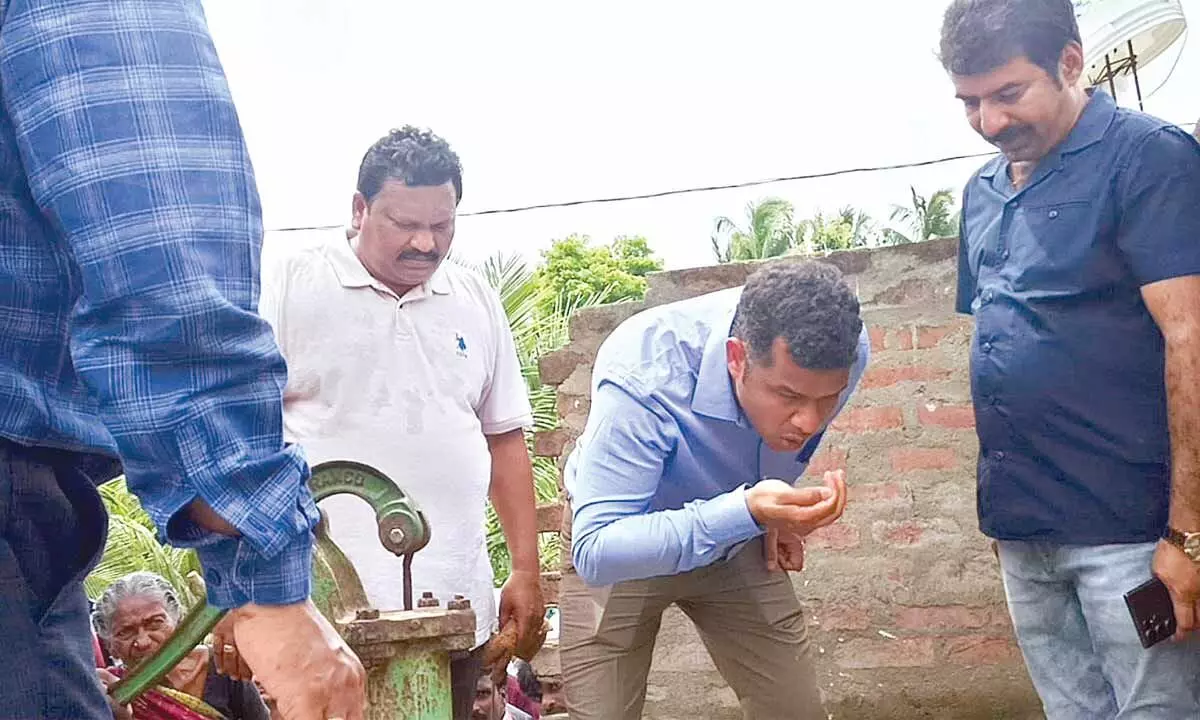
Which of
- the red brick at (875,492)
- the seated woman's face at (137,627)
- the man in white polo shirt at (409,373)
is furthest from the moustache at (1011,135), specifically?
the seated woman's face at (137,627)

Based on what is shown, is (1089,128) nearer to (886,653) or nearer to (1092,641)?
(1092,641)

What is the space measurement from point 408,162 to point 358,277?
0.31 metres

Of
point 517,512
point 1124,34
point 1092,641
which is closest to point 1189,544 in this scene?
point 1092,641

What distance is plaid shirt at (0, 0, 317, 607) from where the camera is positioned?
1.01 metres

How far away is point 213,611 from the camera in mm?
1319

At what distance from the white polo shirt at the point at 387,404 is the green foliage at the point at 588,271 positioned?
2032cm

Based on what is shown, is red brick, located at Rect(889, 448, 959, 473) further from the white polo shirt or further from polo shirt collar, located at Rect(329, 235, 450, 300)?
polo shirt collar, located at Rect(329, 235, 450, 300)

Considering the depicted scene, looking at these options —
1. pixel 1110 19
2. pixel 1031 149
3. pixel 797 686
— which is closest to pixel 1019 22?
pixel 1031 149

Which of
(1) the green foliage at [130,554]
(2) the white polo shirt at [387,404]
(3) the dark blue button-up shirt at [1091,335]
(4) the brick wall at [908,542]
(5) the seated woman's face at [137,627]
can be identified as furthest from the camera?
(1) the green foliage at [130,554]

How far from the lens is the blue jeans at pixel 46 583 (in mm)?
1056

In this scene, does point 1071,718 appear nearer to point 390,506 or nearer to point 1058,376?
point 1058,376

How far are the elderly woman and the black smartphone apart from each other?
220 centimetres

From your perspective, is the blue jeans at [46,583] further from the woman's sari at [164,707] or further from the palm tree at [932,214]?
the palm tree at [932,214]

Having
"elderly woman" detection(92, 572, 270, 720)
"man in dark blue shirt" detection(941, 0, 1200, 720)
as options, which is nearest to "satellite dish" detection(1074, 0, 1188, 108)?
"man in dark blue shirt" detection(941, 0, 1200, 720)
